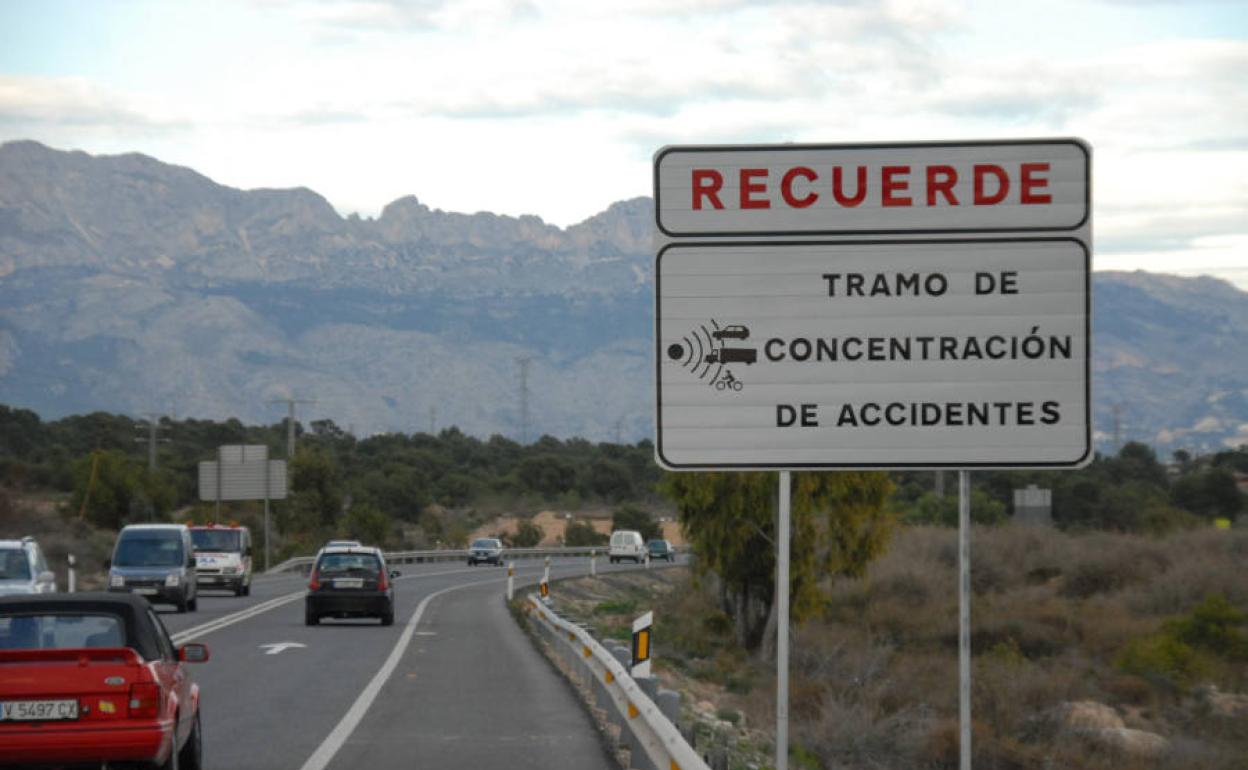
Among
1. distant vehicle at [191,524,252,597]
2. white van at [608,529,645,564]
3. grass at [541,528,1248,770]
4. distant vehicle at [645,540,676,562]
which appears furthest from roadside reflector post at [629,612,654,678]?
distant vehicle at [645,540,676,562]

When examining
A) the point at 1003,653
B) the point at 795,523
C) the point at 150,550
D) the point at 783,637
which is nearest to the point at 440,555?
the point at 150,550

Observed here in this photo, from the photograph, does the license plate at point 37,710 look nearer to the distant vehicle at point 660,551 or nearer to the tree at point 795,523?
the tree at point 795,523

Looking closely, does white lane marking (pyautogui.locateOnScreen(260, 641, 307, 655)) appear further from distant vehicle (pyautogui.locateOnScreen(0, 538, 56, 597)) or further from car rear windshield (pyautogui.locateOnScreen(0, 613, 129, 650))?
car rear windshield (pyautogui.locateOnScreen(0, 613, 129, 650))

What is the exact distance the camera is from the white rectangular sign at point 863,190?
873cm

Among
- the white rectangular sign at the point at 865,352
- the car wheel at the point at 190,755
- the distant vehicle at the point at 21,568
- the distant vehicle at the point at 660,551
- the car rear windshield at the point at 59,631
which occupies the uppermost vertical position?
the white rectangular sign at the point at 865,352

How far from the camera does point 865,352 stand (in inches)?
347

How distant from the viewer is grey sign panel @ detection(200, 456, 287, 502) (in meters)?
80.7

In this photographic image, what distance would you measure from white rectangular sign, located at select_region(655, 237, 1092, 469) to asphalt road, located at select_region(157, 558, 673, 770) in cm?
657

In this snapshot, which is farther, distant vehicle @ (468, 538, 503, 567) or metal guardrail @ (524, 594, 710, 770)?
distant vehicle @ (468, 538, 503, 567)

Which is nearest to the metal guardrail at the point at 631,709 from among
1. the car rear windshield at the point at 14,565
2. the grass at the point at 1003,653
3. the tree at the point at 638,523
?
the grass at the point at 1003,653

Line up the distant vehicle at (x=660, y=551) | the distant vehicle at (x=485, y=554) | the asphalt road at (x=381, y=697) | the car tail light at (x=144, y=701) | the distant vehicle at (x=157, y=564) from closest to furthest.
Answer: the car tail light at (x=144, y=701), the asphalt road at (x=381, y=697), the distant vehicle at (x=157, y=564), the distant vehicle at (x=485, y=554), the distant vehicle at (x=660, y=551)

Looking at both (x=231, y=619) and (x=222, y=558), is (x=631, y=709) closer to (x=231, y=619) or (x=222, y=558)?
(x=231, y=619)

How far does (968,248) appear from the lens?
8.77m

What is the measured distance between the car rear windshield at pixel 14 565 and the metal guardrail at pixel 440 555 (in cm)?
4520
